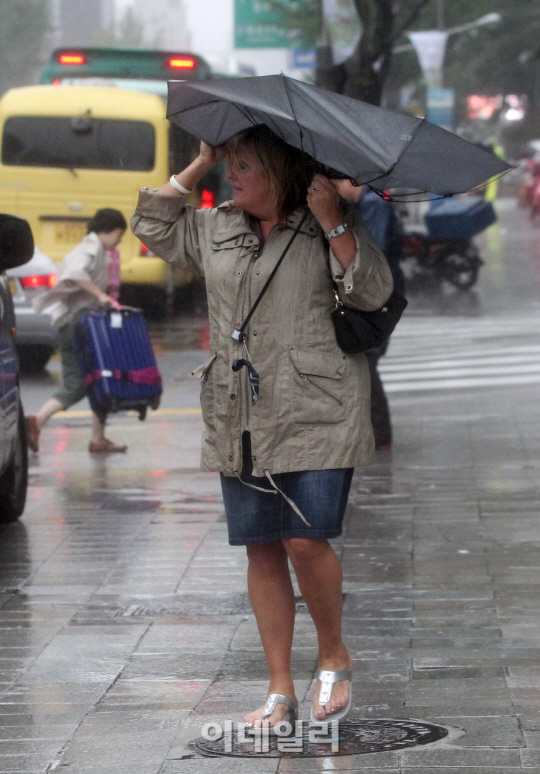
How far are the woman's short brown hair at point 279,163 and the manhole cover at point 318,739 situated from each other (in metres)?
1.46

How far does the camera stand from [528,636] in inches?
191

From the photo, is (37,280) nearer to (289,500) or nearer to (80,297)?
(80,297)

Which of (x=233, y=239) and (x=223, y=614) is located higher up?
(x=233, y=239)

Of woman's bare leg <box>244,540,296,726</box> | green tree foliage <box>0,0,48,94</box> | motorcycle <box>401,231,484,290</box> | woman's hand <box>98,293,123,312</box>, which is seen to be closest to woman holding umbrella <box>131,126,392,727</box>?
woman's bare leg <box>244,540,296,726</box>

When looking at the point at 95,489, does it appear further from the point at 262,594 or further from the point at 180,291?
the point at 180,291

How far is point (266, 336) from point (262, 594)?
29.7 inches

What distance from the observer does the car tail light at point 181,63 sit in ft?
65.8

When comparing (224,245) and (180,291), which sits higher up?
(224,245)

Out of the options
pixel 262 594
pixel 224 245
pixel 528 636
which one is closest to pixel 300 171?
pixel 224 245

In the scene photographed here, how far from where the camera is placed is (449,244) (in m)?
21.0

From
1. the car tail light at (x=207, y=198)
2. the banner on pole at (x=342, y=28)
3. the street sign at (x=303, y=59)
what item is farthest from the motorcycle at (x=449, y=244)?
the street sign at (x=303, y=59)

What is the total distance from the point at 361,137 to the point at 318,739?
1.64m

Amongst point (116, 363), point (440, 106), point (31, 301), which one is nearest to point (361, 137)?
point (116, 363)

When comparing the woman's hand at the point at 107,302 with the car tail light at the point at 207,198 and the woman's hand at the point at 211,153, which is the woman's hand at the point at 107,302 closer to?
the woman's hand at the point at 211,153
